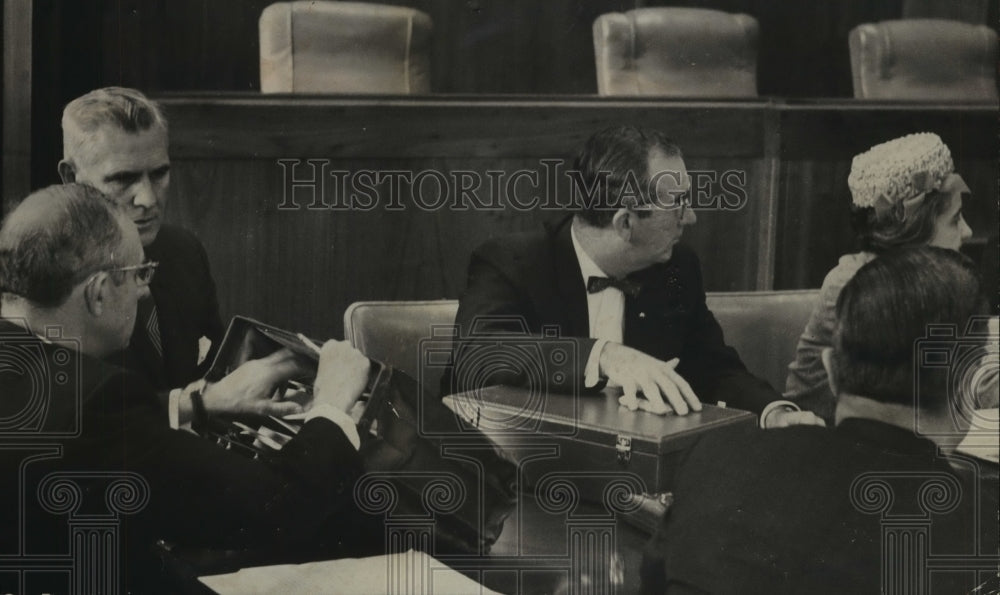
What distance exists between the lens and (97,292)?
274cm

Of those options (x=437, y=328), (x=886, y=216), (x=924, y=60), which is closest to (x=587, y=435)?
(x=437, y=328)

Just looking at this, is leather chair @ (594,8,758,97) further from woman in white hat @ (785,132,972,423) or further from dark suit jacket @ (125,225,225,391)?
dark suit jacket @ (125,225,225,391)

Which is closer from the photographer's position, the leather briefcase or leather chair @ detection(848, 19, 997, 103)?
the leather briefcase

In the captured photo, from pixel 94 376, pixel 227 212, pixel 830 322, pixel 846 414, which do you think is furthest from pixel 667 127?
pixel 94 376

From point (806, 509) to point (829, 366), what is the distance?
1.17ft

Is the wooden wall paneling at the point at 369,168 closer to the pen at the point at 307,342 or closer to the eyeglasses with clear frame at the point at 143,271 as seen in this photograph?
the pen at the point at 307,342

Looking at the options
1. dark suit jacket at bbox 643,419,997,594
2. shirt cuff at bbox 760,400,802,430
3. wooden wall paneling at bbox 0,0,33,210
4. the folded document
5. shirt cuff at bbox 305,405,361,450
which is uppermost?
wooden wall paneling at bbox 0,0,33,210

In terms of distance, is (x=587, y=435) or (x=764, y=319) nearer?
(x=587, y=435)

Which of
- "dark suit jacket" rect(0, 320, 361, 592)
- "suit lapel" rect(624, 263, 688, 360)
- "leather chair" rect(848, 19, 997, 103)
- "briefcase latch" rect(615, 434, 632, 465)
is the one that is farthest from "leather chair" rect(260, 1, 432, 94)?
"leather chair" rect(848, 19, 997, 103)

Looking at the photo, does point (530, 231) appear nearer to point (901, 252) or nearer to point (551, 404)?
point (551, 404)

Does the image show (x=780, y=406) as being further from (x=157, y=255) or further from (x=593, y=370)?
(x=157, y=255)

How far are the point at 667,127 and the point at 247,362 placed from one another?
118cm

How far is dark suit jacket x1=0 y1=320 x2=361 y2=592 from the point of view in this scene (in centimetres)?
273

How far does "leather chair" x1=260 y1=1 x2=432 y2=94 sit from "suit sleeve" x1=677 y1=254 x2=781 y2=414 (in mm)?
850
